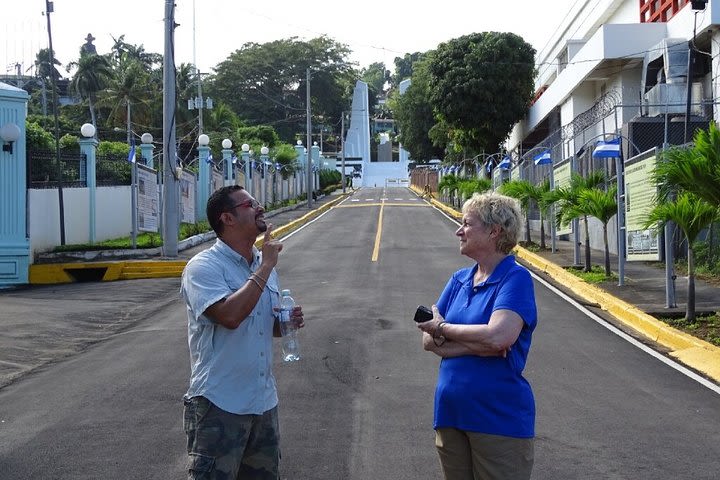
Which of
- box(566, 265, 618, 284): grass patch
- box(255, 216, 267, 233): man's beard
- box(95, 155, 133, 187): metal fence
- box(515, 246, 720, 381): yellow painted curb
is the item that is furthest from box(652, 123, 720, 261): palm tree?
box(95, 155, 133, 187): metal fence

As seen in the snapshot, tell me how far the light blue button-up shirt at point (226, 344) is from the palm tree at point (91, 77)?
231 ft

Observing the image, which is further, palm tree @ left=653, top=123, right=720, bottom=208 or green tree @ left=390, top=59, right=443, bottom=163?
green tree @ left=390, top=59, right=443, bottom=163

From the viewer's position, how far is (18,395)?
8.88 metres

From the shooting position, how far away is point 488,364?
4.07 metres

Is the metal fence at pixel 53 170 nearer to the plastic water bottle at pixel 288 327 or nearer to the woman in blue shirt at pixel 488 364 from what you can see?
the plastic water bottle at pixel 288 327

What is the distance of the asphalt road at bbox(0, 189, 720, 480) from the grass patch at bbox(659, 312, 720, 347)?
92cm

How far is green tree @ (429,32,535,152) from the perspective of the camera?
53.2m

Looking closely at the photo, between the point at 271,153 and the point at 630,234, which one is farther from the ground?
the point at 271,153

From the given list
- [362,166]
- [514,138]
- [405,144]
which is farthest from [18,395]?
[362,166]

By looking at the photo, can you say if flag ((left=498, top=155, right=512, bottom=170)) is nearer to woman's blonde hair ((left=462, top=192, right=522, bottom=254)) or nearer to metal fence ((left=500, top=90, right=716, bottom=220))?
metal fence ((left=500, top=90, right=716, bottom=220))

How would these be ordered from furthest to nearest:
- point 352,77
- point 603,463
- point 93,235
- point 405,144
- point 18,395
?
1. point 352,77
2. point 405,144
3. point 93,235
4. point 18,395
5. point 603,463

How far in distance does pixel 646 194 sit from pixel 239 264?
35.5 feet

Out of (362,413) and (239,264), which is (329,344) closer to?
(362,413)

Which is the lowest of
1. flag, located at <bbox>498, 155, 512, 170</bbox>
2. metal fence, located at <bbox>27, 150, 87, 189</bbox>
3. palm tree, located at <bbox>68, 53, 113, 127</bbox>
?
metal fence, located at <bbox>27, 150, 87, 189</bbox>
